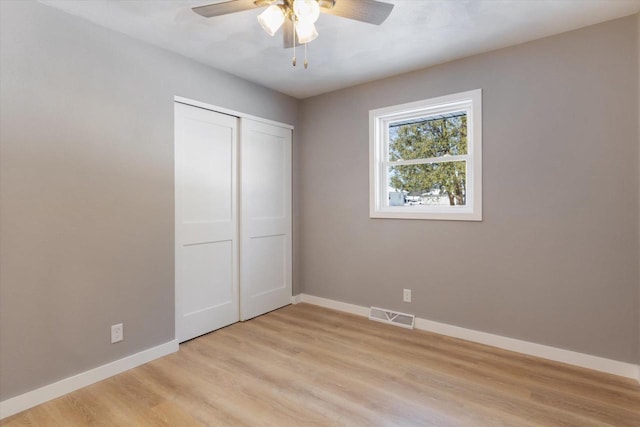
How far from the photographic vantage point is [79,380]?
2129 millimetres

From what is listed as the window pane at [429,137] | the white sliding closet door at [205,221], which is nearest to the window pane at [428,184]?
the window pane at [429,137]

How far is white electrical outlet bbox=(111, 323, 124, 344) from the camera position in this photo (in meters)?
2.31

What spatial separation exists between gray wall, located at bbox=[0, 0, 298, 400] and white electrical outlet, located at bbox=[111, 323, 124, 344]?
0.13 ft

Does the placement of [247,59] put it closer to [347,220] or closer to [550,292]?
[347,220]

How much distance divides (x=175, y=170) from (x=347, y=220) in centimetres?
178

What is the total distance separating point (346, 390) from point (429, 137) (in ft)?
7.53

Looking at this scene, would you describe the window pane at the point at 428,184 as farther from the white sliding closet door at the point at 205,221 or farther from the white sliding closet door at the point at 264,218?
the white sliding closet door at the point at 205,221

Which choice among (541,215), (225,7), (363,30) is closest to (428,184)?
(541,215)

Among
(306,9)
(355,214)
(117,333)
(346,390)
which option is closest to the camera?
(306,9)

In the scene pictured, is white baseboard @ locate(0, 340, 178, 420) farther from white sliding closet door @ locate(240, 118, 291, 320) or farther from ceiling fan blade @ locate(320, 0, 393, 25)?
ceiling fan blade @ locate(320, 0, 393, 25)

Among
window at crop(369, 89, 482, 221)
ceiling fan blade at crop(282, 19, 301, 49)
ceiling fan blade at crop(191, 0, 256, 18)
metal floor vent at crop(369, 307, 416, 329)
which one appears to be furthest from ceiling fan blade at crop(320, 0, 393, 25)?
metal floor vent at crop(369, 307, 416, 329)

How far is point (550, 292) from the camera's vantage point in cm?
248

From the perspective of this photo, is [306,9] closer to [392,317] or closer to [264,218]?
[264,218]

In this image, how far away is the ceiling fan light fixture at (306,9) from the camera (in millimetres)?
1464
